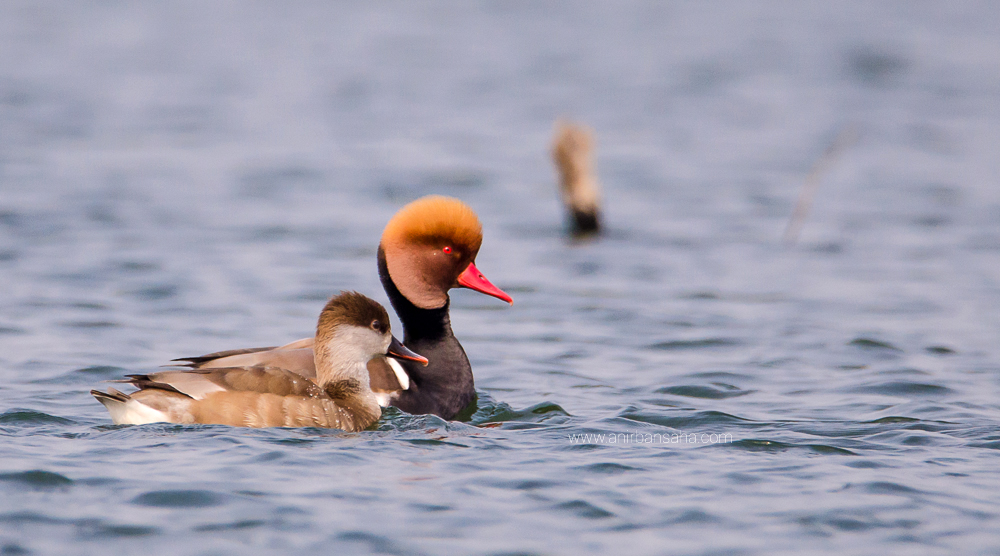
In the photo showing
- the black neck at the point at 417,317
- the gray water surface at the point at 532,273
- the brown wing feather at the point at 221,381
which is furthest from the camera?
the black neck at the point at 417,317

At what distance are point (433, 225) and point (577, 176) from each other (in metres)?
6.25

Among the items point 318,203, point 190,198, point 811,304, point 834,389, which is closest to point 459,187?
point 318,203

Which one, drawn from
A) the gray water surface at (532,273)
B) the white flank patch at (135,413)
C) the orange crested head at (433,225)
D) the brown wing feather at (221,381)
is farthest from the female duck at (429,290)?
the white flank patch at (135,413)

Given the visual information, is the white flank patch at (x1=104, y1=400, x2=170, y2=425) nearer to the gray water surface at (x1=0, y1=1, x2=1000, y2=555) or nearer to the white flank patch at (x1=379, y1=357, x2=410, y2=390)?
the gray water surface at (x1=0, y1=1, x2=1000, y2=555)

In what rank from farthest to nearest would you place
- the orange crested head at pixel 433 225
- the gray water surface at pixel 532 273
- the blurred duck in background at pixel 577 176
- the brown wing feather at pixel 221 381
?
the blurred duck in background at pixel 577 176 < the orange crested head at pixel 433 225 < the brown wing feather at pixel 221 381 < the gray water surface at pixel 532 273

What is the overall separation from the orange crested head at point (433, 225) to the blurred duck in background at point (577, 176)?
5.79 m

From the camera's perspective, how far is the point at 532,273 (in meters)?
12.5

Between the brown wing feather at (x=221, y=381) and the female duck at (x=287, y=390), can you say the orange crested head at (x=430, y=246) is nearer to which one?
the female duck at (x=287, y=390)

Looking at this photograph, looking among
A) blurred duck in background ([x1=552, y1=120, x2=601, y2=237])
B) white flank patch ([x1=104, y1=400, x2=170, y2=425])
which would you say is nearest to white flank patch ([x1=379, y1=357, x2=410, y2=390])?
white flank patch ([x1=104, y1=400, x2=170, y2=425])

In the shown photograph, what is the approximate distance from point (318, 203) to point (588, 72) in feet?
38.0

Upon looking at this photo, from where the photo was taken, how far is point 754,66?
2588cm

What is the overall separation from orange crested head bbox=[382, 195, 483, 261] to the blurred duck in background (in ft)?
19.0

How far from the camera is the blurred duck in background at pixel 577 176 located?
13.1m

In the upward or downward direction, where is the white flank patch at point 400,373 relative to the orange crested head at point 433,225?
downward
